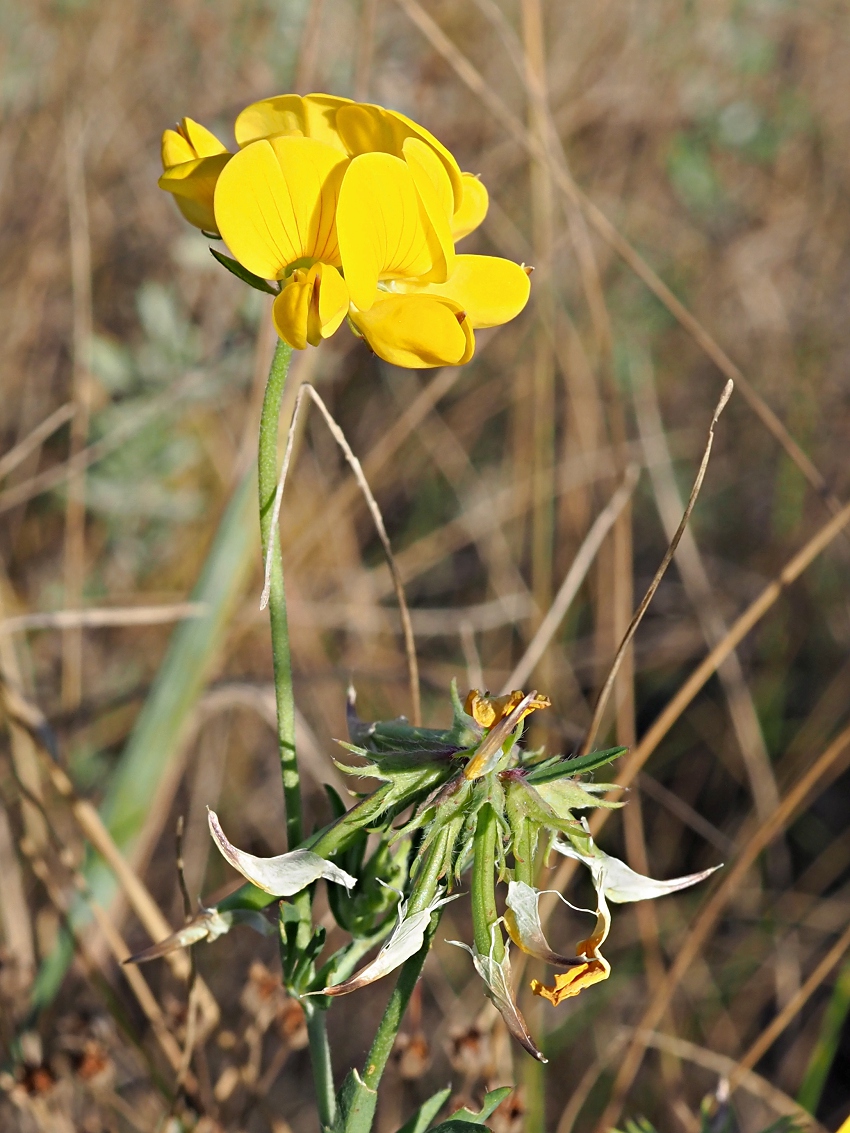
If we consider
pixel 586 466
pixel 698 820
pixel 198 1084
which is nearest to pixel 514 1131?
pixel 198 1084

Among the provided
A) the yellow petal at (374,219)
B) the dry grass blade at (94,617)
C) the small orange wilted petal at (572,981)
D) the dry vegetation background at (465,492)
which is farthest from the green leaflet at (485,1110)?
the dry grass blade at (94,617)

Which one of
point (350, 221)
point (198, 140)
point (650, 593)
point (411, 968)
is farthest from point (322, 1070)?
point (198, 140)

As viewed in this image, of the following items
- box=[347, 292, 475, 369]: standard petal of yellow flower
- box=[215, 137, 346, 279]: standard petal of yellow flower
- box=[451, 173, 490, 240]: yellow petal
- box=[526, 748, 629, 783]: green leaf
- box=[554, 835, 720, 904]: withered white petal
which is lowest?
box=[554, 835, 720, 904]: withered white petal

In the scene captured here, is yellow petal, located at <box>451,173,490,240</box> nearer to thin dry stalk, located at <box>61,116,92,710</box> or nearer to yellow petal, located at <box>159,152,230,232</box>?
yellow petal, located at <box>159,152,230,232</box>

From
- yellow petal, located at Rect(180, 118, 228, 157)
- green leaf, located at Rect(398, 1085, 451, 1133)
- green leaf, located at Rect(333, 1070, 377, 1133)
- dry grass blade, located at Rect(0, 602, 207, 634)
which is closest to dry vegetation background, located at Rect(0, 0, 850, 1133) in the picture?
dry grass blade, located at Rect(0, 602, 207, 634)

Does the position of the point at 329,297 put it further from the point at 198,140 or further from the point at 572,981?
the point at 572,981

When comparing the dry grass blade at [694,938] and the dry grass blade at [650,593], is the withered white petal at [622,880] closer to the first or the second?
the dry grass blade at [650,593]

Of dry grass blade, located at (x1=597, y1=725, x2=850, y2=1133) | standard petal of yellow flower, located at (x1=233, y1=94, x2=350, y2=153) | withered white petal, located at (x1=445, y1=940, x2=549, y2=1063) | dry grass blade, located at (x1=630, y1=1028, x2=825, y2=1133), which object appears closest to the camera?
withered white petal, located at (x1=445, y1=940, x2=549, y2=1063)
